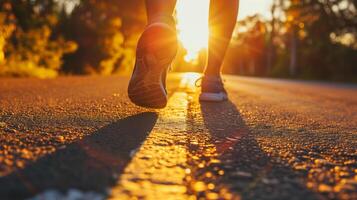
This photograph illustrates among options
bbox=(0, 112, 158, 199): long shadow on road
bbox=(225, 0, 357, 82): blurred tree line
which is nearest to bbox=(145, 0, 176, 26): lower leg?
bbox=(0, 112, 158, 199): long shadow on road

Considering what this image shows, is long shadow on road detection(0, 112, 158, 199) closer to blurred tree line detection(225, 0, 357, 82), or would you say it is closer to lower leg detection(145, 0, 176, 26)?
lower leg detection(145, 0, 176, 26)

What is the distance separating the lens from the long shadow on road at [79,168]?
0.96 m

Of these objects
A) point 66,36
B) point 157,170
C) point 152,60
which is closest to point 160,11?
point 152,60

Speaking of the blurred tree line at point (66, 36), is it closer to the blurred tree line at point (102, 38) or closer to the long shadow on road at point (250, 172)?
the blurred tree line at point (102, 38)

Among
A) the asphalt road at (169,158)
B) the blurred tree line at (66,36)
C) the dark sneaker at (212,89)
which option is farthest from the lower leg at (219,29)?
the blurred tree line at (66,36)

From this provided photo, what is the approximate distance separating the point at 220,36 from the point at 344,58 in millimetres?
25019

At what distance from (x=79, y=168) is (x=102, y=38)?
18875 mm

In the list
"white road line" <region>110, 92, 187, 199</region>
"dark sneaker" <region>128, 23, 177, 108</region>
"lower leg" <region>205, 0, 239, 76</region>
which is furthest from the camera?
"lower leg" <region>205, 0, 239, 76</region>

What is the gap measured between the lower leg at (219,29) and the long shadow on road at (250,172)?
1.30 meters

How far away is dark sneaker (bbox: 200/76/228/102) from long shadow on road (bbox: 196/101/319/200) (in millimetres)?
1255

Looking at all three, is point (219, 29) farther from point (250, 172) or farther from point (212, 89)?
point (250, 172)

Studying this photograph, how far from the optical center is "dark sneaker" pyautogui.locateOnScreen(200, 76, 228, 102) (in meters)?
3.13

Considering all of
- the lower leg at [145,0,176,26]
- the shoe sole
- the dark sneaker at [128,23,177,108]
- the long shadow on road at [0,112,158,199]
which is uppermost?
the lower leg at [145,0,176,26]

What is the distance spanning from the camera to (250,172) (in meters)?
1.17
